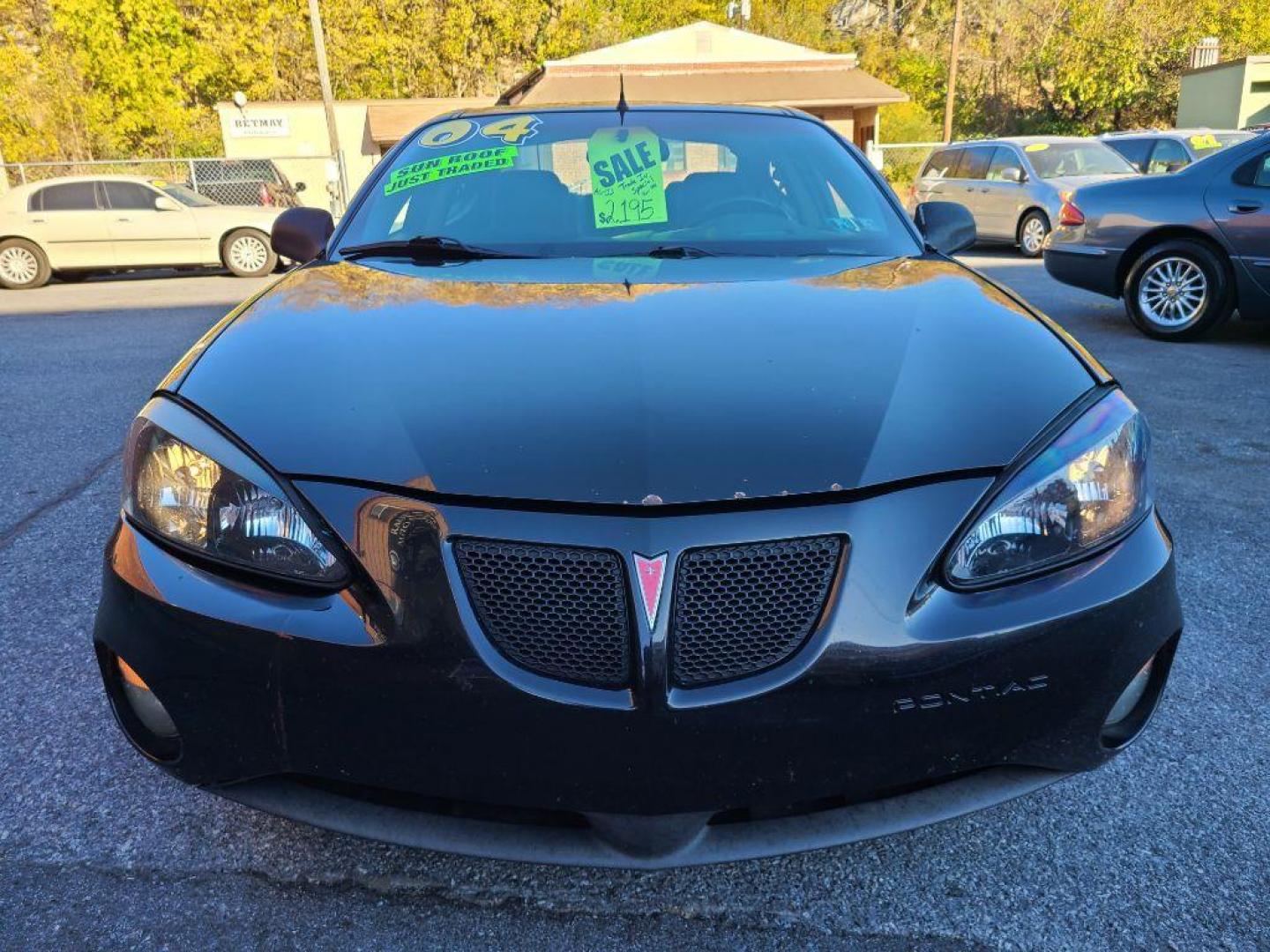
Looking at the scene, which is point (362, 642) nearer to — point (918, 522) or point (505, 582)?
point (505, 582)

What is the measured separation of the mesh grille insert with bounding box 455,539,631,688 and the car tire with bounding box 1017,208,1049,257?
12234 millimetres

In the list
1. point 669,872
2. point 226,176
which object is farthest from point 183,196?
point 669,872

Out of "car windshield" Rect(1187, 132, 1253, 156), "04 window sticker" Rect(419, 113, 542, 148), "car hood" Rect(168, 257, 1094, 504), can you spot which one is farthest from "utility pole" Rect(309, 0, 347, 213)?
"car hood" Rect(168, 257, 1094, 504)

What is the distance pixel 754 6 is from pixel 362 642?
2102 inches

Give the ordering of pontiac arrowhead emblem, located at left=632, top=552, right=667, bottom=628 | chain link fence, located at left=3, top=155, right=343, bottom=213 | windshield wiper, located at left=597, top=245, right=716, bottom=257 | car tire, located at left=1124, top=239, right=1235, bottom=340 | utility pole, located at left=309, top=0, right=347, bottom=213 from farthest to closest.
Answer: utility pole, located at left=309, top=0, right=347, bottom=213, chain link fence, located at left=3, top=155, right=343, bottom=213, car tire, located at left=1124, top=239, right=1235, bottom=340, windshield wiper, located at left=597, top=245, right=716, bottom=257, pontiac arrowhead emblem, located at left=632, top=552, right=667, bottom=628

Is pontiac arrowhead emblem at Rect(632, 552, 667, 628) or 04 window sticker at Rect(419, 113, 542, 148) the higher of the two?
04 window sticker at Rect(419, 113, 542, 148)

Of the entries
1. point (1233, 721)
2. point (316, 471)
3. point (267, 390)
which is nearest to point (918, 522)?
point (316, 471)

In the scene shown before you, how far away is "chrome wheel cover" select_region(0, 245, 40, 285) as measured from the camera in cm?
1306

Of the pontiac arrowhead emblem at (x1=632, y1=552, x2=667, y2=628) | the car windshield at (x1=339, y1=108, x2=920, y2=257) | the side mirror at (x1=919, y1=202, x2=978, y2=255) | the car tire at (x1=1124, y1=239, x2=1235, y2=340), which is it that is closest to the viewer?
the pontiac arrowhead emblem at (x1=632, y1=552, x2=667, y2=628)

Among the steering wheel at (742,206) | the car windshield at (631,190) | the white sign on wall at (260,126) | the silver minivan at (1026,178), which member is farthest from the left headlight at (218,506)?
the white sign on wall at (260,126)

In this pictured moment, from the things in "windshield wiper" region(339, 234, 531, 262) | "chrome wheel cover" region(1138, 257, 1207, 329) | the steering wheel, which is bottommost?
"chrome wheel cover" region(1138, 257, 1207, 329)

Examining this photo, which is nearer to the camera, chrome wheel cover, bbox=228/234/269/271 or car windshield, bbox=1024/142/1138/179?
car windshield, bbox=1024/142/1138/179

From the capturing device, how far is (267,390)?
1667mm

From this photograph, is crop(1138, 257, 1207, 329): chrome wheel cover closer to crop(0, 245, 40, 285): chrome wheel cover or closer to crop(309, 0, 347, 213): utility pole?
crop(0, 245, 40, 285): chrome wheel cover
